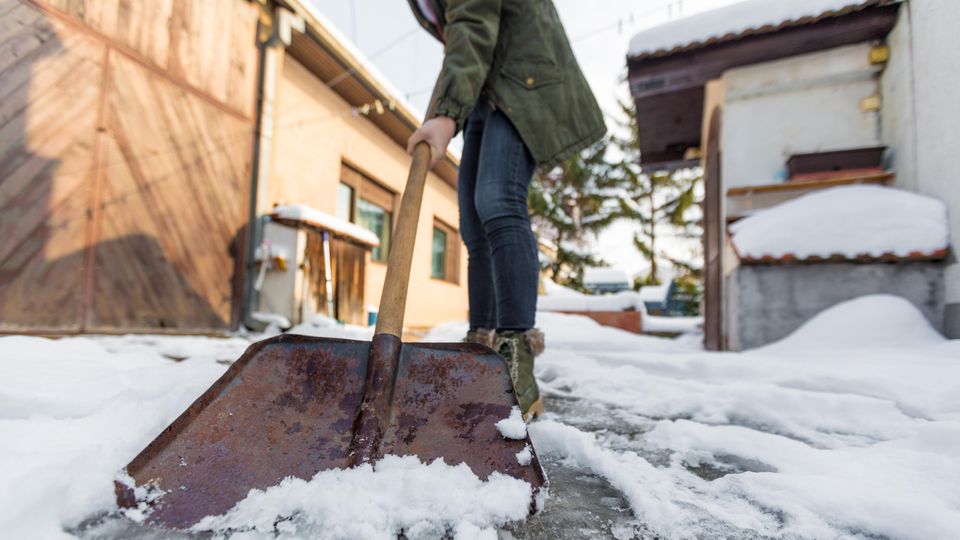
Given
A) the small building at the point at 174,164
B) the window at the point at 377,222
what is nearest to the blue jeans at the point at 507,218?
the small building at the point at 174,164

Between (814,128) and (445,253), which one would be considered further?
(445,253)

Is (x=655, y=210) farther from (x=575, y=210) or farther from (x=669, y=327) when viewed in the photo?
(x=669, y=327)

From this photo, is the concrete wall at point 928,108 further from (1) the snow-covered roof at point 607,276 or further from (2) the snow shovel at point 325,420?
(1) the snow-covered roof at point 607,276

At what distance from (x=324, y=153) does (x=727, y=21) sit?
423 centimetres

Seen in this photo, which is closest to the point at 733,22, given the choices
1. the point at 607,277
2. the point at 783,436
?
the point at 783,436

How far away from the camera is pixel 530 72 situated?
4.43 feet

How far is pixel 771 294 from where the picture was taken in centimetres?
264

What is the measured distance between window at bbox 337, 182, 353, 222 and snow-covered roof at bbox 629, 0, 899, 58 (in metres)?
3.87

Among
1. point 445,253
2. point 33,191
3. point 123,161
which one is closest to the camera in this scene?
point 33,191

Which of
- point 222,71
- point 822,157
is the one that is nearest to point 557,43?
point 822,157

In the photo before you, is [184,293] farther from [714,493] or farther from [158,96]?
[714,493]

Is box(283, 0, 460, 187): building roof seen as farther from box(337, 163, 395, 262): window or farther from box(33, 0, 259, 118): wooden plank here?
box(337, 163, 395, 262): window

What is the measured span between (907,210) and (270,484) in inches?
125

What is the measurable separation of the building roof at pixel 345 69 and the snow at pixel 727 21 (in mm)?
3128
